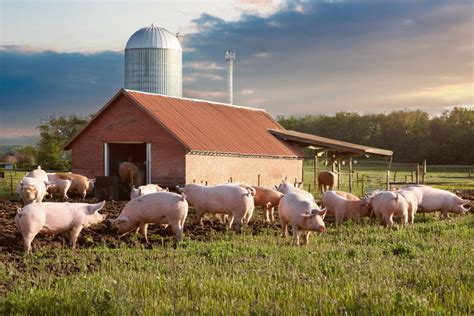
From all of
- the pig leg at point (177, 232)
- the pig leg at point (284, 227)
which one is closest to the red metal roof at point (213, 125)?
the pig leg at point (284, 227)

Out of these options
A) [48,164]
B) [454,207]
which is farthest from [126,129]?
[48,164]

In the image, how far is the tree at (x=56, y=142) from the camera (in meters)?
59.6

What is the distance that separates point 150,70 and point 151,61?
56cm

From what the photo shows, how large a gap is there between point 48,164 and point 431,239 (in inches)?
1862

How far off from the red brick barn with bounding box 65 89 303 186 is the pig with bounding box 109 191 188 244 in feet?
46.5

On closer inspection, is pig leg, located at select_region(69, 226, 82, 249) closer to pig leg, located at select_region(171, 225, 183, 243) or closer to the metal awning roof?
pig leg, located at select_region(171, 225, 183, 243)

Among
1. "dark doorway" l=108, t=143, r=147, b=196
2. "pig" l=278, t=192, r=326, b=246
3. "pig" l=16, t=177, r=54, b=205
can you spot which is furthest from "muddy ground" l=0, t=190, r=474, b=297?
"dark doorway" l=108, t=143, r=147, b=196

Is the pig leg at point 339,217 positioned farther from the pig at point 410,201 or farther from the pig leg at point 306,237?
the pig leg at point 306,237

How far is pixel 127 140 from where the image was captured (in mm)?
33031

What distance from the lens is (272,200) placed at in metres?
21.6

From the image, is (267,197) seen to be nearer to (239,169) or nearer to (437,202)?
(437,202)

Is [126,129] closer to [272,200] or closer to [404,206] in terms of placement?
[272,200]

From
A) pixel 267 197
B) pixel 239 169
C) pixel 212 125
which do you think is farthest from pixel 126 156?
pixel 267 197

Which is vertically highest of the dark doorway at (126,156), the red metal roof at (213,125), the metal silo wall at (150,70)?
the metal silo wall at (150,70)
